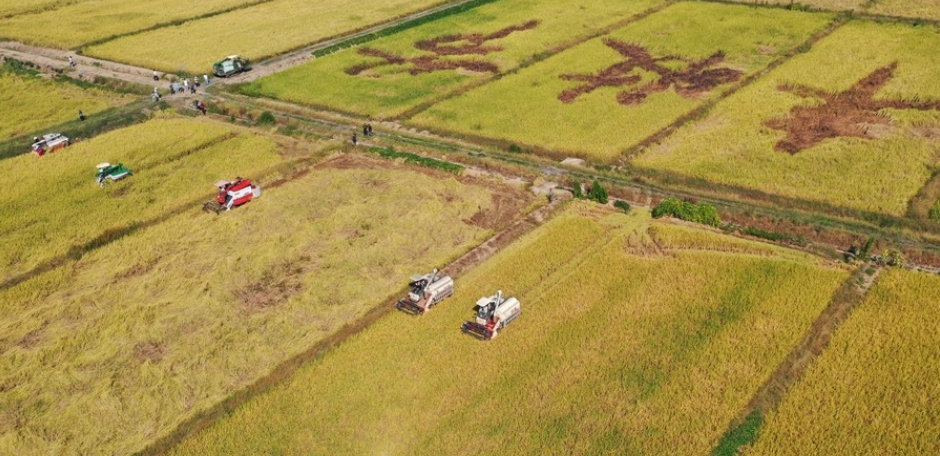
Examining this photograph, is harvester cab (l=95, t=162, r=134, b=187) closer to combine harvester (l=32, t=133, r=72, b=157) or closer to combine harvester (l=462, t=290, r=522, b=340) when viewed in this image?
combine harvester (l=32, t=133, r=72, b=157)

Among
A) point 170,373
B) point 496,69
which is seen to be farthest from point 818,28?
point 170,373

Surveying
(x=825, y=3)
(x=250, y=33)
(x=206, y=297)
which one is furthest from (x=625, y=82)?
(x=250, y=33)

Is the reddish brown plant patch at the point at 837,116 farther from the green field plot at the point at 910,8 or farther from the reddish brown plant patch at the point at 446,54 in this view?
the reddish brown plant patch at the point at 446,54

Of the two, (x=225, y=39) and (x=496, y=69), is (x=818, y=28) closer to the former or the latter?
(x=496, y=69)

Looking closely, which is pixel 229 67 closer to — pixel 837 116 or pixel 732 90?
pixel 732 90

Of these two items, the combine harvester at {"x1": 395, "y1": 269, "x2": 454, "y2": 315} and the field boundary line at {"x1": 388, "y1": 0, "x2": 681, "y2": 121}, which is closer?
the combine harvester at {"x1": 395, "y1": 269, "x2": 454, "y2": 315}

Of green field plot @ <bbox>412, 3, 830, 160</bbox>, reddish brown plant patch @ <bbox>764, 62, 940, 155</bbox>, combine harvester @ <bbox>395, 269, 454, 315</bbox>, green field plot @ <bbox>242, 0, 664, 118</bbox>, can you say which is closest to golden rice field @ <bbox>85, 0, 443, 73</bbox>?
green field plot @ <bbox>242, 0, 664, 118</bbox>
